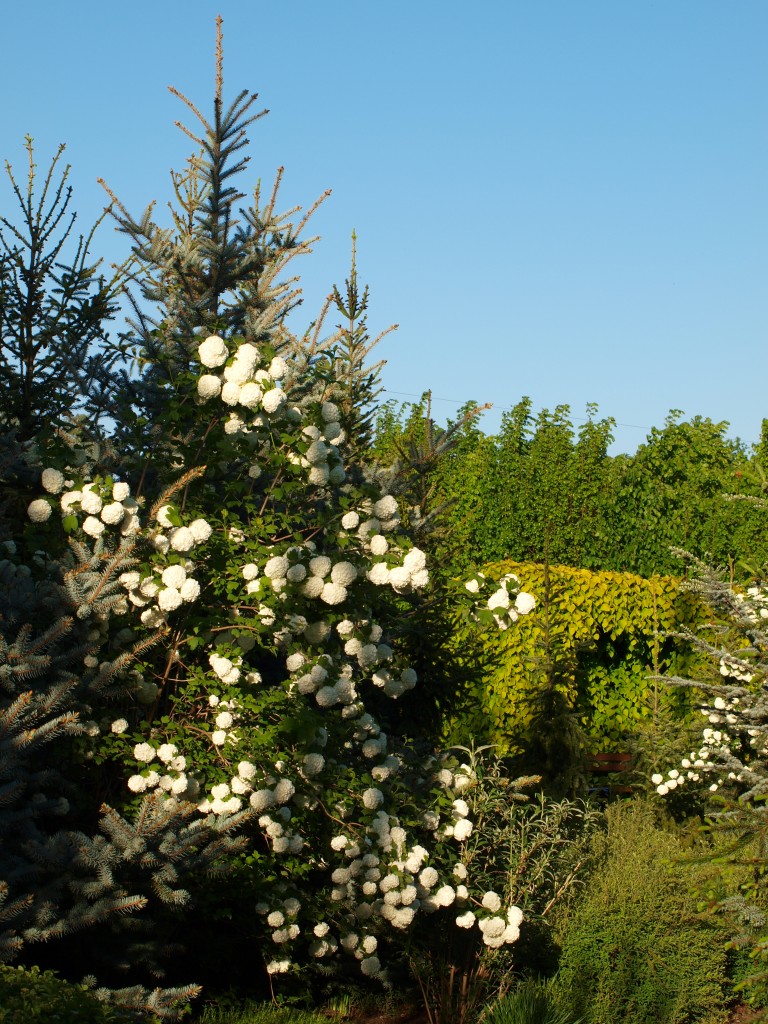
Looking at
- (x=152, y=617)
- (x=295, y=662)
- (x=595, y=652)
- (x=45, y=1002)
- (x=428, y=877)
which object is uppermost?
(x=595, y=652)

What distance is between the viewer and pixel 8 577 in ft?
14.5

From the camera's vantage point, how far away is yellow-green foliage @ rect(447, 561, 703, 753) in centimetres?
960

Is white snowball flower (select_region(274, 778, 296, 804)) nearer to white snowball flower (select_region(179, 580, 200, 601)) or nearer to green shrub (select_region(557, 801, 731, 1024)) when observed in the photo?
white snowball flower (select_region(179, 580, 200, 601))

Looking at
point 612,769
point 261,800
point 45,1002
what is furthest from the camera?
point 612,769

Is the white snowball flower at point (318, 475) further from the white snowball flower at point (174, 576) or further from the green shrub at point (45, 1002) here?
the green shrub at point (45, 1002)

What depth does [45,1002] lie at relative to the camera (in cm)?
315

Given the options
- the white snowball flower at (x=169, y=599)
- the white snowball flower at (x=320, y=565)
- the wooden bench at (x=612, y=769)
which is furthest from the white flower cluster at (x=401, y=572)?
the wooden bench at (x=612, y=769)

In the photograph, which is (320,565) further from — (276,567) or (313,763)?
(313,763)

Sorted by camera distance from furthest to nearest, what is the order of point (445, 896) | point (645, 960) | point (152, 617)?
point (645, 960) → point (445, 896) → point (152, 617)

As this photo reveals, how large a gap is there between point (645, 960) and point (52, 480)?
368cm

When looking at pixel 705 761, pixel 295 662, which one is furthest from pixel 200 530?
pixel 705 761

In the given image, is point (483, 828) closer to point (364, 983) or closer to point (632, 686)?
point (364, 983)

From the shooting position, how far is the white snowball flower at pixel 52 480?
15.2 feet

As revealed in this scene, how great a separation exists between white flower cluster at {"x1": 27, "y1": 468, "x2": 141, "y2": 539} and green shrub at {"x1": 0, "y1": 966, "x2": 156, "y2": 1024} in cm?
183
